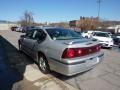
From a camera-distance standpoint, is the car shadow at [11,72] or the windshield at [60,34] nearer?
the car shadow at [11,72]

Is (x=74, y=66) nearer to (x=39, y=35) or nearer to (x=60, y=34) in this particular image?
(x=60, y=34)

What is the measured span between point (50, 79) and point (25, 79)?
2.50ft

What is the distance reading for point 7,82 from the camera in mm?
4719

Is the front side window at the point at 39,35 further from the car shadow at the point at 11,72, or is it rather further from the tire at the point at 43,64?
the car shadow at the point at 11,72

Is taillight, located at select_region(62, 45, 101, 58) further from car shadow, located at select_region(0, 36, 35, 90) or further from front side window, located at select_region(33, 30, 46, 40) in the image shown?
car shadow, located at select_region(0, 36, 35, 90)

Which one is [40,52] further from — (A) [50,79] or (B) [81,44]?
(B) [81,44]

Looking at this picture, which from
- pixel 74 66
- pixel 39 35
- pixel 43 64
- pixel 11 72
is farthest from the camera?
pixel 39 35

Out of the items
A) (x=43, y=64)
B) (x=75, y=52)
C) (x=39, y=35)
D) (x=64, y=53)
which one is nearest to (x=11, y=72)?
(x=43, y=64)

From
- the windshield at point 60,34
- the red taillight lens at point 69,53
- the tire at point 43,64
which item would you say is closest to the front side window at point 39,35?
the windshield at point 60,34

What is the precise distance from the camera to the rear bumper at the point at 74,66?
14.0 feet

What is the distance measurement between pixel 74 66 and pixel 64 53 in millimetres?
430

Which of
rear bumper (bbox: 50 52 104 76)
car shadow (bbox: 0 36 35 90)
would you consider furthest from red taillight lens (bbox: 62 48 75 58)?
car shadow (bbox: 0 36 35 90)

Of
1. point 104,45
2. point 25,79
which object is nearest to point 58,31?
point 25,79

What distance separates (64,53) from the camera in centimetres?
433
